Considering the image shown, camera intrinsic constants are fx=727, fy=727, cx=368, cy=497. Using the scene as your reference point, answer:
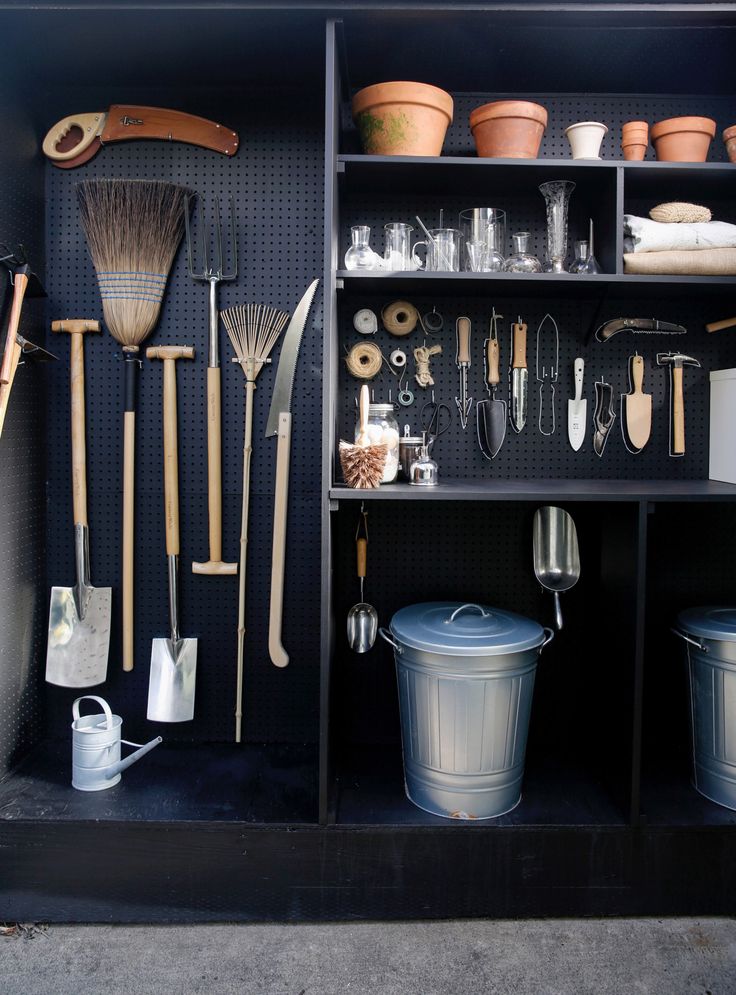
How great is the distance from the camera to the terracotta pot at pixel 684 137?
2.16 metres

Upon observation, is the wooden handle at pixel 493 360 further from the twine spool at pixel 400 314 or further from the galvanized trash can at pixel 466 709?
the galvanized trash can at pixel 466 709

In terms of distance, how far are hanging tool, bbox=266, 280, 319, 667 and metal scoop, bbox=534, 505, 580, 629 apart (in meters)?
0.86

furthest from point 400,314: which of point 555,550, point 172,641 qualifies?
point 172,641

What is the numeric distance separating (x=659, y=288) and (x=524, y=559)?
3.16 ft

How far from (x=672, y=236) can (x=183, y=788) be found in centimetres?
221

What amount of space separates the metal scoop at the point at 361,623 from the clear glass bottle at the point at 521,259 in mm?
972

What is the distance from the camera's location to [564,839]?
2006 millimetres

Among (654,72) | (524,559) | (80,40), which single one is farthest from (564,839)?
(80,40)

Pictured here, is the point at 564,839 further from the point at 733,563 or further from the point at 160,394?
the point at 160,394

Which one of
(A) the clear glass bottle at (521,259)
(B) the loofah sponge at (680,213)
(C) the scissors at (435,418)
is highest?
(B) the loofah sponge at (680,213)

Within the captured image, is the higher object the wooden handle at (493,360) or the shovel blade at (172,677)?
the wooden handle at (493,360)

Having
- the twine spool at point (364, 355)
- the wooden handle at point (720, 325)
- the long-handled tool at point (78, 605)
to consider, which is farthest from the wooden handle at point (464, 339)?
the long-handled tool at point (78, 605)

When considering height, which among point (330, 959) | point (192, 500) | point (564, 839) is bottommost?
point (330, 959)

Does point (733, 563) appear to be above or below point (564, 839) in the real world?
above
